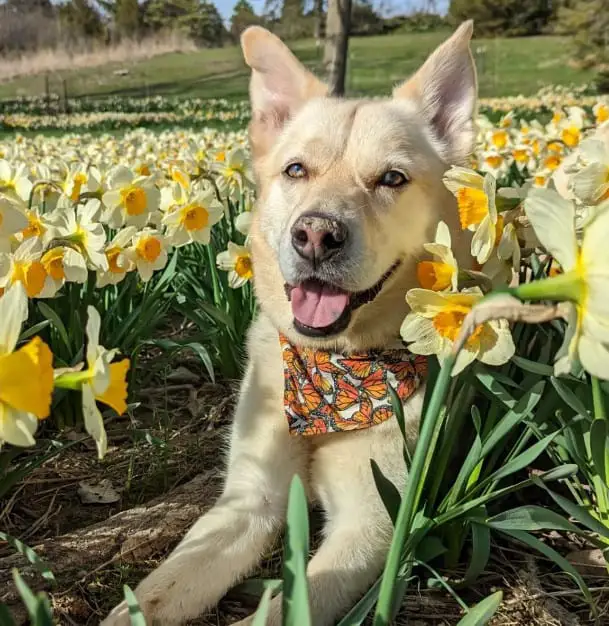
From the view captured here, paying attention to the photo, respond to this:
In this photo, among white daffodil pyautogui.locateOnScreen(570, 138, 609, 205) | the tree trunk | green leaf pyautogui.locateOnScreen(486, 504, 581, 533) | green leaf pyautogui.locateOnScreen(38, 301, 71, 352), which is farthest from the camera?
the tree trunk

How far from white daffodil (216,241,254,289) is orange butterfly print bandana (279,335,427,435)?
0.67 m

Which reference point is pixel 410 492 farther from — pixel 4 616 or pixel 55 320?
pixel 55 320

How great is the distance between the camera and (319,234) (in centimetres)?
168

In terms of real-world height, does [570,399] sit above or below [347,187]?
below

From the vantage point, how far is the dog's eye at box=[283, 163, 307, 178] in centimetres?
202

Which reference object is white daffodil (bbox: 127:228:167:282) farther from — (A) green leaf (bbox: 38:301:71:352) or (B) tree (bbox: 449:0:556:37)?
(B) tree (bbox: 449:0:556:37)

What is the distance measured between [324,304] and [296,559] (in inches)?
37.2

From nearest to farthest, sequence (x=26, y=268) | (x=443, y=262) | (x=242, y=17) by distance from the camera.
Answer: (x=443, y=262)
(x=26, y=268)
(x=242, y=17)

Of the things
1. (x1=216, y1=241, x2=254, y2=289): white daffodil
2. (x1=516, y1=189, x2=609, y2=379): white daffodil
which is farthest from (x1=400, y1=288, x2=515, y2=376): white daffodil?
(x1=216, y1=241, x2=254, y2=289): white daffodil

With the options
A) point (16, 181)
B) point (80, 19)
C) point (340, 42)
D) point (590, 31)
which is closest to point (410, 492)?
point (16, 181)

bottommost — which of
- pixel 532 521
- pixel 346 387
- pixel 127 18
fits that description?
pixel 532 521

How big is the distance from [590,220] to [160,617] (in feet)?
4.27

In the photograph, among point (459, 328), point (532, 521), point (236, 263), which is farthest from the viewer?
point (236, 263)

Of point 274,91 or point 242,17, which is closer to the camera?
point 274,91
